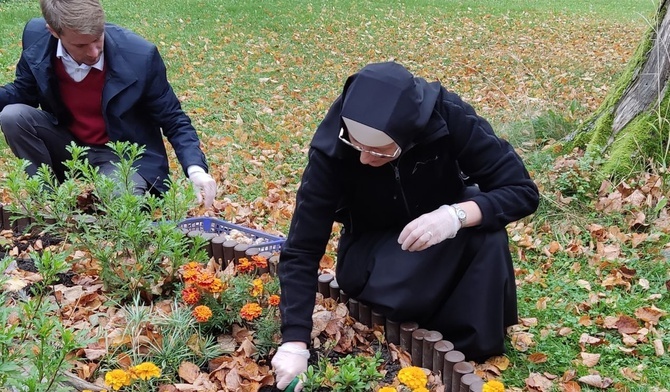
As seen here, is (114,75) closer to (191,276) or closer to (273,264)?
(273,264)

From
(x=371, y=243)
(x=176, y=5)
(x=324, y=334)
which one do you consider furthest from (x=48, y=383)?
(x=176, y=5)

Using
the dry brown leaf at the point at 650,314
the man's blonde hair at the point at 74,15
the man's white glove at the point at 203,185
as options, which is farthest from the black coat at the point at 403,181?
the man's blonde hair at the point at 74,15

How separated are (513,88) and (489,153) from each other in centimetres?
571

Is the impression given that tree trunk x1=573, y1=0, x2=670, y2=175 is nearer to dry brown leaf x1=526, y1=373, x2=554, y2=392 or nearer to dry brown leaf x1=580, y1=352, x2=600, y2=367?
dry brown leaf x1=580, y1=352, x2=600, y2=367

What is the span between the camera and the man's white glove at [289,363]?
211 cm

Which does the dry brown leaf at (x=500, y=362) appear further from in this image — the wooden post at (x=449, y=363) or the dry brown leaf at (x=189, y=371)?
the dry brown leaf at (x=189, y=371)

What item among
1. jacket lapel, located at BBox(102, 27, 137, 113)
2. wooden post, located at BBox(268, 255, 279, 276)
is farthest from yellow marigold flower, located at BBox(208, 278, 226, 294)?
jacket lapel, located at BBox(102, 27, 137, 113)

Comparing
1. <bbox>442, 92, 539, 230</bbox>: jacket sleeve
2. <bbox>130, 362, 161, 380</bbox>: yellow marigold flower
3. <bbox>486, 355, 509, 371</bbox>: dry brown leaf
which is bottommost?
<bbox>486, 355, 509, 371</bbox>: dry brown leaf

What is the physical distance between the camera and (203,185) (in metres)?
2.79

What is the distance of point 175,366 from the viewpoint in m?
2.23

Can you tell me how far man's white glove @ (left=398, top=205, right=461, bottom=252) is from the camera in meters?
2.13

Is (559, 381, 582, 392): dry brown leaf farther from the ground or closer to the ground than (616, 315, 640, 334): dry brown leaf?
closer to the ground

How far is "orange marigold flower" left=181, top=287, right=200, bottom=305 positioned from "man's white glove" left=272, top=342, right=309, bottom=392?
1.18ft

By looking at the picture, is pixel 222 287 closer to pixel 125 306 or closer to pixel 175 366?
pixel 175 366
